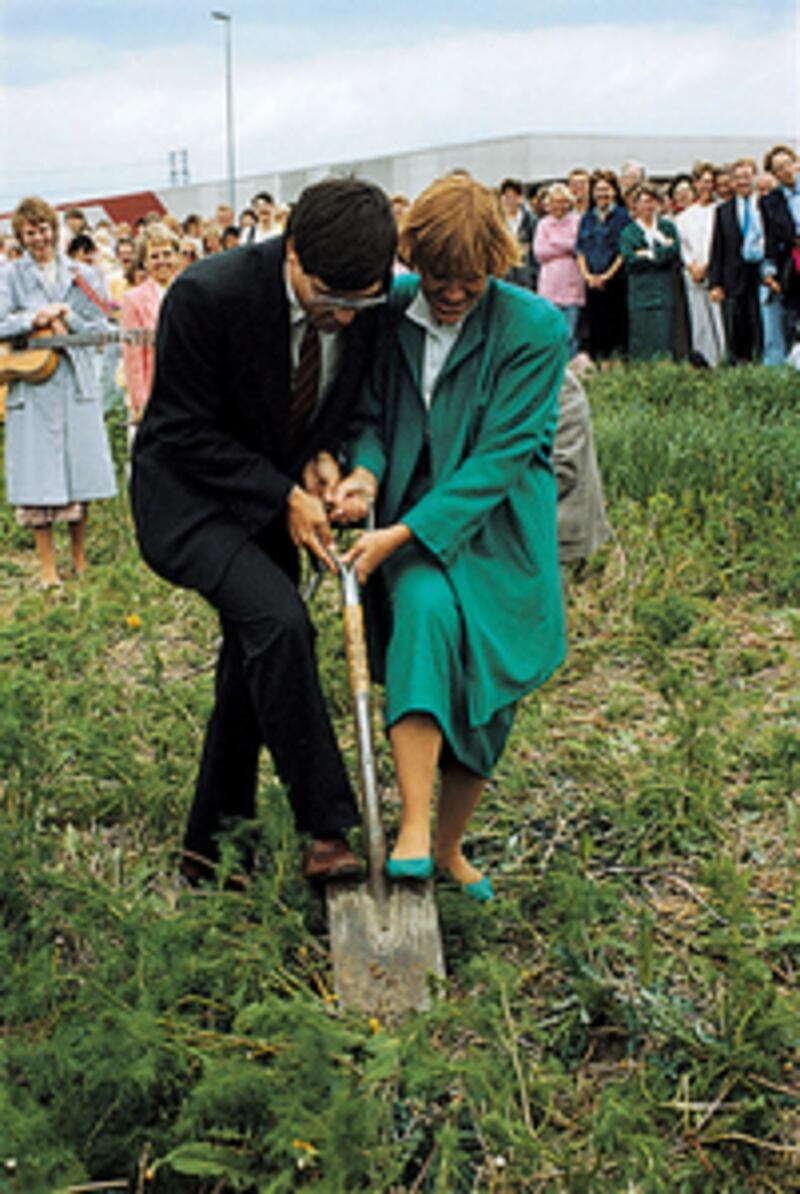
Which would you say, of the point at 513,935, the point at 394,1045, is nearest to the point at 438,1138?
the point at 394,1045

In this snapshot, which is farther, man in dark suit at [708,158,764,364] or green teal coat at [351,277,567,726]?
man in dark suit at [708,158,764,364]

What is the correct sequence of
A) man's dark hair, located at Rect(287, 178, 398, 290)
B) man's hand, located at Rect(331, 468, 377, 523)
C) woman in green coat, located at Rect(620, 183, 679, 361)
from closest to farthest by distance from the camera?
man's dark hair, located at Rect(287, 178, 398, 290), man's hand, located at Rect(331, 468, 377, 523), woman in green coat, located at Rect(620, 183, 679, 361)

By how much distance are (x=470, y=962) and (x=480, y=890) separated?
56 centimetres

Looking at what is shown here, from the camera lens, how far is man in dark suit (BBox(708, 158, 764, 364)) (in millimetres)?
11164

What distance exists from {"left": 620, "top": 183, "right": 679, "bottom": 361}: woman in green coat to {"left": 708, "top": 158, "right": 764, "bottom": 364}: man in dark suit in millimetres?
349

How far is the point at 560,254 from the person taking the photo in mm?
12484

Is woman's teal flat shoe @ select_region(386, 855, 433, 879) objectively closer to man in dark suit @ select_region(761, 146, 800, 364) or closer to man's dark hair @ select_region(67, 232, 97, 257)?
man's dark hair @ select_region(67, 232, 97, 257)

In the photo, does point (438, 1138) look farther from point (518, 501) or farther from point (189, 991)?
point (518, 501)

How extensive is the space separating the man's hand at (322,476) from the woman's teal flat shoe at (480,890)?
0.90 meters

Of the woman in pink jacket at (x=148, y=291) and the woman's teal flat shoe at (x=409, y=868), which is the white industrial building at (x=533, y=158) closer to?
the woman in pink jacket at (x=148, y=291)

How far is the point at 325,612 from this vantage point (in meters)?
5.71

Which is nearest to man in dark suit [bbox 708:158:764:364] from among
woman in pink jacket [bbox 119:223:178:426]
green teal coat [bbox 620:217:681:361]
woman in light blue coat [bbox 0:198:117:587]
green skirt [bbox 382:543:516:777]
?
green teal coat [bbox 620:217:681:361]

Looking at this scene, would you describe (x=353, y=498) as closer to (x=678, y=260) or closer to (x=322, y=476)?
(x=322, y=476)

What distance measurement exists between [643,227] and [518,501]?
9.10m
